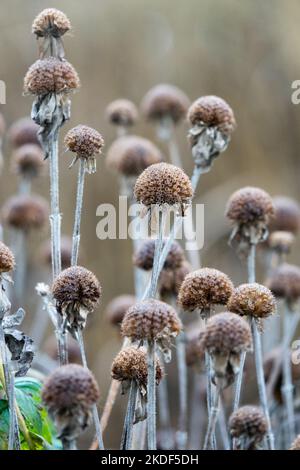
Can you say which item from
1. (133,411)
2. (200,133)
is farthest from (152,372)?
(200,133)

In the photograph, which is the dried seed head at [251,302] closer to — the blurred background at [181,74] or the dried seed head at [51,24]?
the dried seed head at [51,24]

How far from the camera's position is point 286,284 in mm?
1972

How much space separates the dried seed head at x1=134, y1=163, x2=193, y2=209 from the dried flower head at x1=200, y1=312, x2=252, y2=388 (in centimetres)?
29

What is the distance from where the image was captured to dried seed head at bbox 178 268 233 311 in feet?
4.15

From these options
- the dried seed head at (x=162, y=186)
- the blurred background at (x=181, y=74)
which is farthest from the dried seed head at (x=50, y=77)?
the blurred background at (x=181, y=74)

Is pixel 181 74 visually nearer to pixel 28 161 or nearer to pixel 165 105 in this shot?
pixel 165 105

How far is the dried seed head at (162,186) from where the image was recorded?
130 cm

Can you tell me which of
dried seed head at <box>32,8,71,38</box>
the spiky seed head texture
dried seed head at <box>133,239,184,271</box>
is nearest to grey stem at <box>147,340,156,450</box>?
the spiky seed head texture

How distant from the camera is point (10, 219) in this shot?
7.25 ft

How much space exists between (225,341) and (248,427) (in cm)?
19

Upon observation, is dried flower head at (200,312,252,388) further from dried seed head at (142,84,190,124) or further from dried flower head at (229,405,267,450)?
dried seed head at (142,84,190,124)

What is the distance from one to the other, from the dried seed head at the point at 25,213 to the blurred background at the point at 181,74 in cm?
130

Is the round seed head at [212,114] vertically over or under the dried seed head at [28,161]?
under

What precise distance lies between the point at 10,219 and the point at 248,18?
2.47 meters
